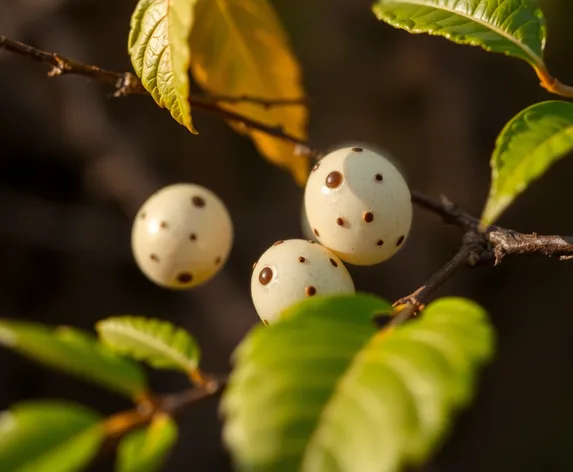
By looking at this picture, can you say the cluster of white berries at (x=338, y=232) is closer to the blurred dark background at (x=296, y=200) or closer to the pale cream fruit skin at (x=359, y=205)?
the pale cream fruit skin at (x=359, y=205)

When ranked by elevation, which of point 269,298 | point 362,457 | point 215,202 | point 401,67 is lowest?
point 362,457

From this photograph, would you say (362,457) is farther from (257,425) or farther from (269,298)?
(269,298)

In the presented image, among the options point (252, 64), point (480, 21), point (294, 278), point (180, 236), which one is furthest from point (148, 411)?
point (252, 64)

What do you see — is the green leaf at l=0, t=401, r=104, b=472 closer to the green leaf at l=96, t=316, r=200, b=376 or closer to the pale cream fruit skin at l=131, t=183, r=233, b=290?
the green leaf at l=96, t=316, r=200, b=376

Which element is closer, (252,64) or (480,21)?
(480,21)

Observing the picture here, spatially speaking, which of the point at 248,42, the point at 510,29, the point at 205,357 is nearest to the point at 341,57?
the point at 205,357

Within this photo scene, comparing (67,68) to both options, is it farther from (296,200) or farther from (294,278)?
(296,200)
